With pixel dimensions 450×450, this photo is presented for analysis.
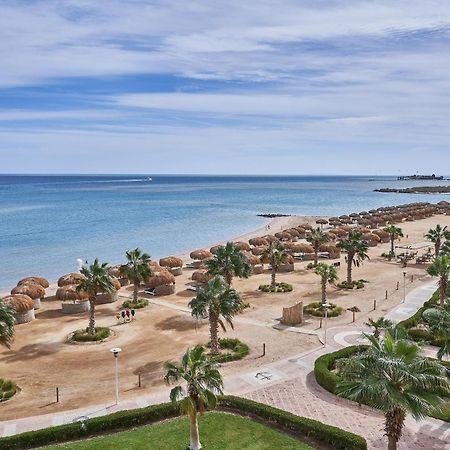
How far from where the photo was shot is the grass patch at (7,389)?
76.9ft

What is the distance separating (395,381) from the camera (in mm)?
14023

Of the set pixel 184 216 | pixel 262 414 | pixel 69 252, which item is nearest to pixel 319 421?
pixel 262 414

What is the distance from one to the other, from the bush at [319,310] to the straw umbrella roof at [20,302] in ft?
68.9

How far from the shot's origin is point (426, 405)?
13445 millimetres

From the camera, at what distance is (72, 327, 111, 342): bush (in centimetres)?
3136

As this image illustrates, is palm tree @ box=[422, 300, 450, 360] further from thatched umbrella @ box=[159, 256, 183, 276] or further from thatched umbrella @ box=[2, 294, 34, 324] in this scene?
thatched umbrella @ box=[159, 256, 183, 276]

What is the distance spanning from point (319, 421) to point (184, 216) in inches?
3942

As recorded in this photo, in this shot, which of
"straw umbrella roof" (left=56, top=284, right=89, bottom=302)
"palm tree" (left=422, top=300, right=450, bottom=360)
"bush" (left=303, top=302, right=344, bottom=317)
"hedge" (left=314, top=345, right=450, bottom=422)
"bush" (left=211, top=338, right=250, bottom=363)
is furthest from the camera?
"straw umbrella roof" (left=56, top=284, right=89, bottom=302)

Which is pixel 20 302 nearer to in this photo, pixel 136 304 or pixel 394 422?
pixel 136 304

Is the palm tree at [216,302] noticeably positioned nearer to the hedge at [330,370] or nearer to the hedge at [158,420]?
the hedge at [330,370]

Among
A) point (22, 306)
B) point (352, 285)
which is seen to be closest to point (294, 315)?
point (352, 285)

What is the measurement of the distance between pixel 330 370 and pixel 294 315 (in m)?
8.11

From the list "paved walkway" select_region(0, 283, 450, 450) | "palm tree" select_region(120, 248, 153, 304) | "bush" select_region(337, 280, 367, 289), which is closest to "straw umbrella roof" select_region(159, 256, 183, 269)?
"palm tree" select_region(120, 248, 153, 304)

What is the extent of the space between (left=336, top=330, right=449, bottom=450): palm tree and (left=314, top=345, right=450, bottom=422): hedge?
768 centimetres
